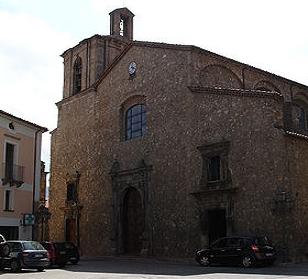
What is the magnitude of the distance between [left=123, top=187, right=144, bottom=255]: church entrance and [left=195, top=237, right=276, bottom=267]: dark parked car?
26.5 feet

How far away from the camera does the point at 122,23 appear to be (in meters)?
36.4

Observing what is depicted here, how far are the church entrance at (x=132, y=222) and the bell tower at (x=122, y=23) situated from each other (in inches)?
467

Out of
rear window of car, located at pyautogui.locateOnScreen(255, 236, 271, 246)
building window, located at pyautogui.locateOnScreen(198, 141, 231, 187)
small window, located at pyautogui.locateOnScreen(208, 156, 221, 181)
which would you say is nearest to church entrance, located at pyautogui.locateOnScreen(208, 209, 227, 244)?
building window, located at pyautogui.locateOnScreen(198, 141, 231, 187)

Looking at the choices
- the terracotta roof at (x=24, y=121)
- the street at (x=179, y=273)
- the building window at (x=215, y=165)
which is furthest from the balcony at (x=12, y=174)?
the building window at (x=215, y=165)

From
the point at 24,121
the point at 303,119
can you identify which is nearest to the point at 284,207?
the point at 303,119

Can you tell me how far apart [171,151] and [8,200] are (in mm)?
8679

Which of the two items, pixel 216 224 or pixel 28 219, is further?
pixel 28 219

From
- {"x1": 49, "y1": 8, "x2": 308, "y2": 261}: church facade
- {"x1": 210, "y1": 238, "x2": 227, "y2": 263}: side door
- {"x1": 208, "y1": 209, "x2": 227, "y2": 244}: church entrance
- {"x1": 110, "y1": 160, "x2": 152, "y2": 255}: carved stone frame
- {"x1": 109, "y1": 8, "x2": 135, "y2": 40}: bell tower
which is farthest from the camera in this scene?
{"x1": 109, "y1": 8, "x2": 135, "y2": 40}: bell tower

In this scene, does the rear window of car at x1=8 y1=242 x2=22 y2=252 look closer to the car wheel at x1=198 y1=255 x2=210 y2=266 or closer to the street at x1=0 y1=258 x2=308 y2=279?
the street at x1=0 y1=258 x2=308 y2=279

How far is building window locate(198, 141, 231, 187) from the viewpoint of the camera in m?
24.2

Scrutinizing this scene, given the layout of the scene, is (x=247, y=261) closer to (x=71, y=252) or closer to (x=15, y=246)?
(x=71, y=252)

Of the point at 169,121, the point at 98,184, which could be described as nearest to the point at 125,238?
the point at 98,184

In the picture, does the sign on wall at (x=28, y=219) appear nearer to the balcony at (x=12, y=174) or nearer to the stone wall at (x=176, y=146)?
the balcony at (x=12, y=174)

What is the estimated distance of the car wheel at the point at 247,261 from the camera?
64.7ft
